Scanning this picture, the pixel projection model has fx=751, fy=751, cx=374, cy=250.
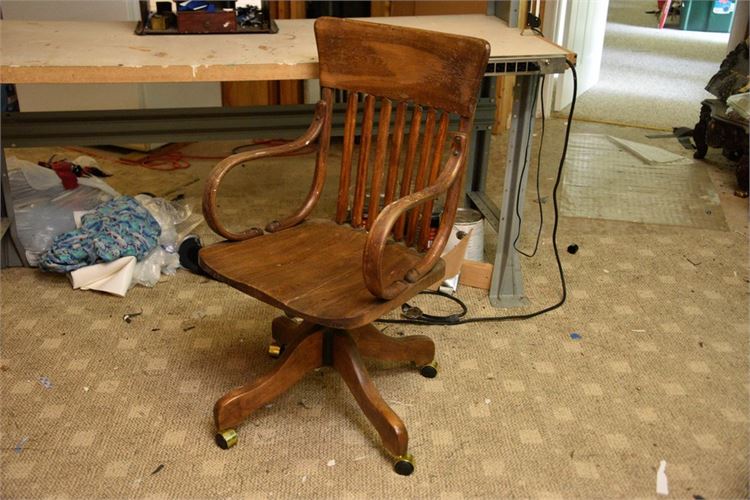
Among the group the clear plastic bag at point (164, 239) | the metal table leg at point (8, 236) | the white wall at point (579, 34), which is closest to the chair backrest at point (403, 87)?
the clear plastic bag at point (164, 239)

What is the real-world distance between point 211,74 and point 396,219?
725 mm

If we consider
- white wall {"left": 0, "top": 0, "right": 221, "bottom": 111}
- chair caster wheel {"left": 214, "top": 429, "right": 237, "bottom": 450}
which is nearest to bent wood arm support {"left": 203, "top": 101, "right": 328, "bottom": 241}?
chair caster wheel {"left": 214, "top": 429, "right": 237, "bottom": 450}

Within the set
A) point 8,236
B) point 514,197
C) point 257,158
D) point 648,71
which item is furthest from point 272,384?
point 648,71

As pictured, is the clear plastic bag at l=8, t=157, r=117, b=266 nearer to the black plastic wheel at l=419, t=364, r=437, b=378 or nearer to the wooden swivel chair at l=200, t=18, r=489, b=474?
the wooden swivel chair at l=200, t=18, r=489, b=474

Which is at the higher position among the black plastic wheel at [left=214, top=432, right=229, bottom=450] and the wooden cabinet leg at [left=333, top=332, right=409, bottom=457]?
the wooden cabinet leg at [left=333, top=332, right=409, bottom=457]

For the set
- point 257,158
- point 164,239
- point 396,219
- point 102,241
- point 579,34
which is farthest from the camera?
point 579,34

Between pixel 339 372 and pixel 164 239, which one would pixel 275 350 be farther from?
pixel 164 239

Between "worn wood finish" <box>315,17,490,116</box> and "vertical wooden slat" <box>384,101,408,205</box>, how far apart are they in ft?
0.10

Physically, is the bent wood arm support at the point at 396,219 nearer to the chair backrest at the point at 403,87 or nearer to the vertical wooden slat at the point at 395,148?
the chair backrest at the point at 403,87

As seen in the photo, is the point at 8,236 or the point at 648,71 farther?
the point at 648,71

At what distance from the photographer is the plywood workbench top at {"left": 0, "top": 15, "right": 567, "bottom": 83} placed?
185 cm

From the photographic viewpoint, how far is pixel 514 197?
7.20 feet

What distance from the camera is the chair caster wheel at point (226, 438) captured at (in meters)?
1.70

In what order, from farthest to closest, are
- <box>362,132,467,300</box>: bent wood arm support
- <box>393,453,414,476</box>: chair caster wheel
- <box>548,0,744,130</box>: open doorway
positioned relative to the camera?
<box>548,0,744,130</box>: open doorway
<box>393,453,414,476</box>: chair caster wheel
<box>362,132,467,300</box>: bent wood arm support
